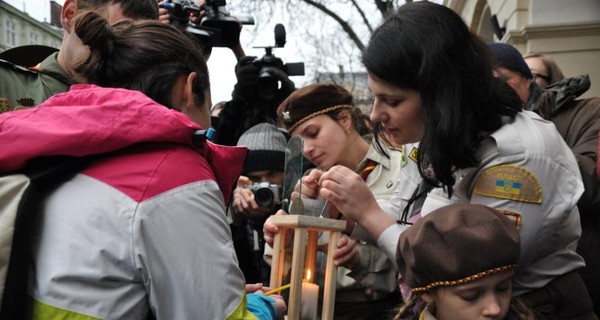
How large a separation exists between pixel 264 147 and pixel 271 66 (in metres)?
0.55

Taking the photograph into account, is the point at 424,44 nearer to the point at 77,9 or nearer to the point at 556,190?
the point at 556,190

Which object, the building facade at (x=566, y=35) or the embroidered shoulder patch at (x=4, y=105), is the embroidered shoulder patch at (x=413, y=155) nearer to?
the embroidered shoulder patch at (x=4, y=105)

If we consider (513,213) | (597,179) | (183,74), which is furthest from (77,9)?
(597,179)

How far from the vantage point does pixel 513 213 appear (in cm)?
210

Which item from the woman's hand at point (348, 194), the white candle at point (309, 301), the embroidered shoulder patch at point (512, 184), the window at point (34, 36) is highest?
the embroidered shoulder patch at point (512, 184)

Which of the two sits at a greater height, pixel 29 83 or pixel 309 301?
pixel 29 83

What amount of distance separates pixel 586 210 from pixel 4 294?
2.46 meters

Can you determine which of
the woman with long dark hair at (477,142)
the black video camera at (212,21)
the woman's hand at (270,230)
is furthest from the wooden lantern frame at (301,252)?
the black video camera at (212,21)

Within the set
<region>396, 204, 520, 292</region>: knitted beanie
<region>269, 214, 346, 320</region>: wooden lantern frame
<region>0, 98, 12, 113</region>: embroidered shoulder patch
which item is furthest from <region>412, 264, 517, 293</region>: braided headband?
<region>0, 98, 12, 113</region>: embroidered shoulder patch

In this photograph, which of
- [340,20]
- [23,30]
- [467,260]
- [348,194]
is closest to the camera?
[467,260]

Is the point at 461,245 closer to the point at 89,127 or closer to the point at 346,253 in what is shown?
the point at 346,253

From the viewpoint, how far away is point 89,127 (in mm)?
1628

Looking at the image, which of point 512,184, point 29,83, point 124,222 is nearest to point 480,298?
point 512,184

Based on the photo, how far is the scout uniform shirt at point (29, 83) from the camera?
2.67 m
